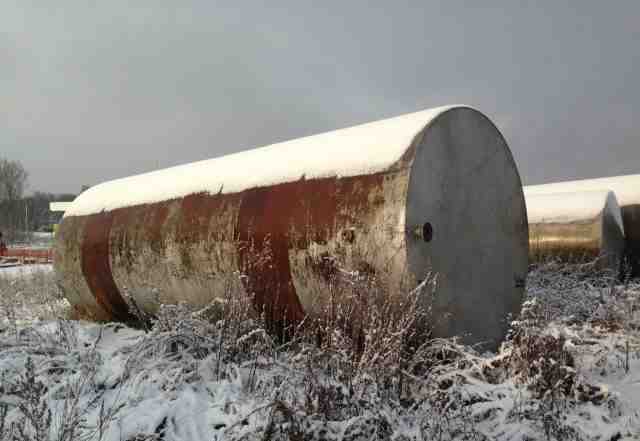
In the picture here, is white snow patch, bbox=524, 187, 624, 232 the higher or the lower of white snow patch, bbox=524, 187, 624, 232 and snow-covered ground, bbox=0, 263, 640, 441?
the higher

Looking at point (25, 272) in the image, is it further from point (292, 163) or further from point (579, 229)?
point (579, 229)

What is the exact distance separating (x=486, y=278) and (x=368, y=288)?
144 centimetres

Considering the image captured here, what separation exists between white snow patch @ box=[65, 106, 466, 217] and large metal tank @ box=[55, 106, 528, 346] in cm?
2

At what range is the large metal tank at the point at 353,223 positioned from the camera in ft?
11.5

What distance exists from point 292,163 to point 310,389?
214 cm

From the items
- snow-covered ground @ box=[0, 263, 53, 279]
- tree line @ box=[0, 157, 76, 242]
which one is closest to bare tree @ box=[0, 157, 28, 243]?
tree line @ box=[0, 157, 76, 242]

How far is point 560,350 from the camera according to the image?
3.34 metres

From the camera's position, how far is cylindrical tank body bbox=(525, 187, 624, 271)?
27.1 ft

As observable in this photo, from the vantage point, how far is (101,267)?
237 inches

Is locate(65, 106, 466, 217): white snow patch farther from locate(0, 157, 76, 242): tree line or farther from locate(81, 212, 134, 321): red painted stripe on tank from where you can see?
locate(0, 157, 76, 242): tree line

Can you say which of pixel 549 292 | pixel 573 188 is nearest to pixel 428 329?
pixel 549 292

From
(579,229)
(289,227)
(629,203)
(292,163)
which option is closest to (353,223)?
(289,227)

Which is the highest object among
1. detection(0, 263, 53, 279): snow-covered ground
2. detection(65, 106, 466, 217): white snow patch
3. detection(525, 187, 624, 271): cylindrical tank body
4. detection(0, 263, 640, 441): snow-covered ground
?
detection(65, 106, 466, 217): white snow patch

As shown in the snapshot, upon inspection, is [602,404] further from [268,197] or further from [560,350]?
[268,197]
